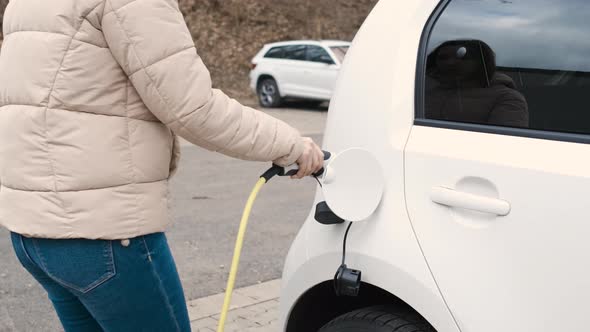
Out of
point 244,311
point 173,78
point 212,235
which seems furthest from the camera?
point 212,235

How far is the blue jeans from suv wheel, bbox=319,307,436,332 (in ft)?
1.60

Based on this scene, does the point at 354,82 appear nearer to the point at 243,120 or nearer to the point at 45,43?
the point at 243,120

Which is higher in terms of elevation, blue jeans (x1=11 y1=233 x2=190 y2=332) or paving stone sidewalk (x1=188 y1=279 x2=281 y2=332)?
blue jeans (x1=11 y1=233 x2=190 y2=332)

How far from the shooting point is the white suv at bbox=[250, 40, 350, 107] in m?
16.1

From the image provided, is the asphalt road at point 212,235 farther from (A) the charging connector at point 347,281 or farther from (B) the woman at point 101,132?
(A) the charging connector at point 347,281

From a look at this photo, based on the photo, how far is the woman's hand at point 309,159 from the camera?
208 centimetres

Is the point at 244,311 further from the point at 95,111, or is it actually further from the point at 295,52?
the point at 295,52

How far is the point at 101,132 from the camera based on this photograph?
6.13ft

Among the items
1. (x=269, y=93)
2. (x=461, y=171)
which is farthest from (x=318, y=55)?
(x=461, y=171)

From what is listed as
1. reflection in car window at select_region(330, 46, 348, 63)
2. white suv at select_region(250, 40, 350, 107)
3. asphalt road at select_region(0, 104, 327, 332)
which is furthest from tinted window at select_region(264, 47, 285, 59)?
asphalt road at select_region(0, 104, 327, 332)

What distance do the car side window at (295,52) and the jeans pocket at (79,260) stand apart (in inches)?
589

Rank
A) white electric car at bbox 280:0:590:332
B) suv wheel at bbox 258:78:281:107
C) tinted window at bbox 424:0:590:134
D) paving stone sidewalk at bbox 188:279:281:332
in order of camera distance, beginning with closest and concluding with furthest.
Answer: white electric car at bbox 280:0:590:332 → tinted window at bbox 424:0:590:134 → paving stone sidewalk at bbox 188:279:281:332 → suv wheel at bbox 258:78:281:107

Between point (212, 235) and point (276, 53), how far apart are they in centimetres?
1204

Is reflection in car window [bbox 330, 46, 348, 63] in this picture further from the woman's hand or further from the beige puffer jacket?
the beige puffer jacket
